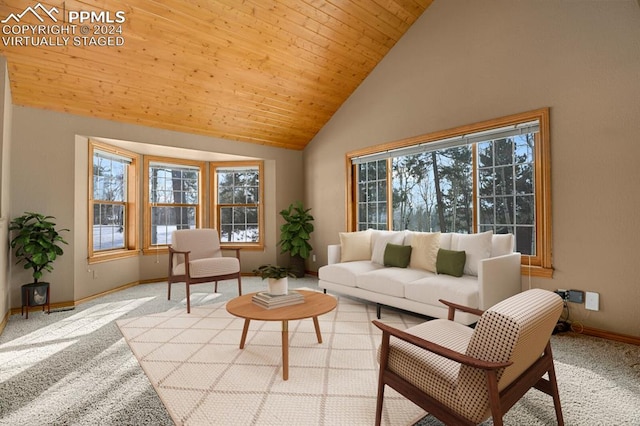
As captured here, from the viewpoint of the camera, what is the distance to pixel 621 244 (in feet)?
9.23

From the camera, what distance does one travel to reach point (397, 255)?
154 inches

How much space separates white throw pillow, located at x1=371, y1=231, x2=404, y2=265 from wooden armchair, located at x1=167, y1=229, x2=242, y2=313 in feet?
5.97

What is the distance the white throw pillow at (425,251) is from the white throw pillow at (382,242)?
0.92 ft

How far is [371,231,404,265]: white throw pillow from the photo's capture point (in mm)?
4148

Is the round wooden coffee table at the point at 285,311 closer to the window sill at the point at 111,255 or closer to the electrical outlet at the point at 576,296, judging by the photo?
the electrical outlet at the point at 576,296

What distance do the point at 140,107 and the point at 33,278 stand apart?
248 cm

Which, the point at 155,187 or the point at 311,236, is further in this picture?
the point at 311,236

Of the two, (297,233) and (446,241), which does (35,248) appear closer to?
(297,233)

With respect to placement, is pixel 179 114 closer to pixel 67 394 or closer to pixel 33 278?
pixel 33 278

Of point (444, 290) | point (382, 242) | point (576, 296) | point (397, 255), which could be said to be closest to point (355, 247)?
point (382, 242)

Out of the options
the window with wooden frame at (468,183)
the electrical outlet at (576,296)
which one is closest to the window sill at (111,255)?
the window with wooden frame at (468,183)

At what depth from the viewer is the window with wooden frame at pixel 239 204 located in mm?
6184

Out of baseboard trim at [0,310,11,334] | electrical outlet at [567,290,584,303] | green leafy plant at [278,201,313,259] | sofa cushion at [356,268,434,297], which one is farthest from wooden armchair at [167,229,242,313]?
electrical outlet at [567,290,584,303]

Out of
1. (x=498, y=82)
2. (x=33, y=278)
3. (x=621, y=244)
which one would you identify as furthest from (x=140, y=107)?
(x=621, y=244)
